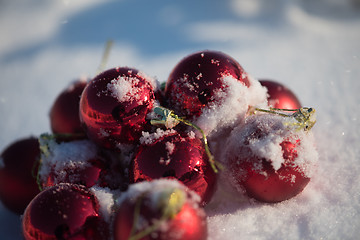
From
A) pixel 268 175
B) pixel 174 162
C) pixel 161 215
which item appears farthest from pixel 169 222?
pixel 268 175

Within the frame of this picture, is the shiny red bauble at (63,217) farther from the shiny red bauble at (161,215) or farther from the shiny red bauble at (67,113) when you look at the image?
the shiny red bauble at (67,113)

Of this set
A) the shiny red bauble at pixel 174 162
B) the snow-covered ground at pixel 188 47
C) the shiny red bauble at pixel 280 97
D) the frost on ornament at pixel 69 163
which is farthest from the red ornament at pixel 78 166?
the shiny red bauble at pixel 280 97

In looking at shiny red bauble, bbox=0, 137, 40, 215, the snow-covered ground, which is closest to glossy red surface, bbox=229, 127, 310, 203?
the snow-covered ground

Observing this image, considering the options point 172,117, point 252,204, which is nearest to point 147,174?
point 172,117

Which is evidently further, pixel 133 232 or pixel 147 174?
pixel 147 174

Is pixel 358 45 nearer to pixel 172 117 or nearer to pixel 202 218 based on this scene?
pixel 172 117

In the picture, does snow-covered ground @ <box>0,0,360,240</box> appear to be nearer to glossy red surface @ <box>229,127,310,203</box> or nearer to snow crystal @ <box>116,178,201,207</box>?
glossy red surface @ <box>229,127,310,203</box>

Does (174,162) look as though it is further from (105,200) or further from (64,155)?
(64,155)
